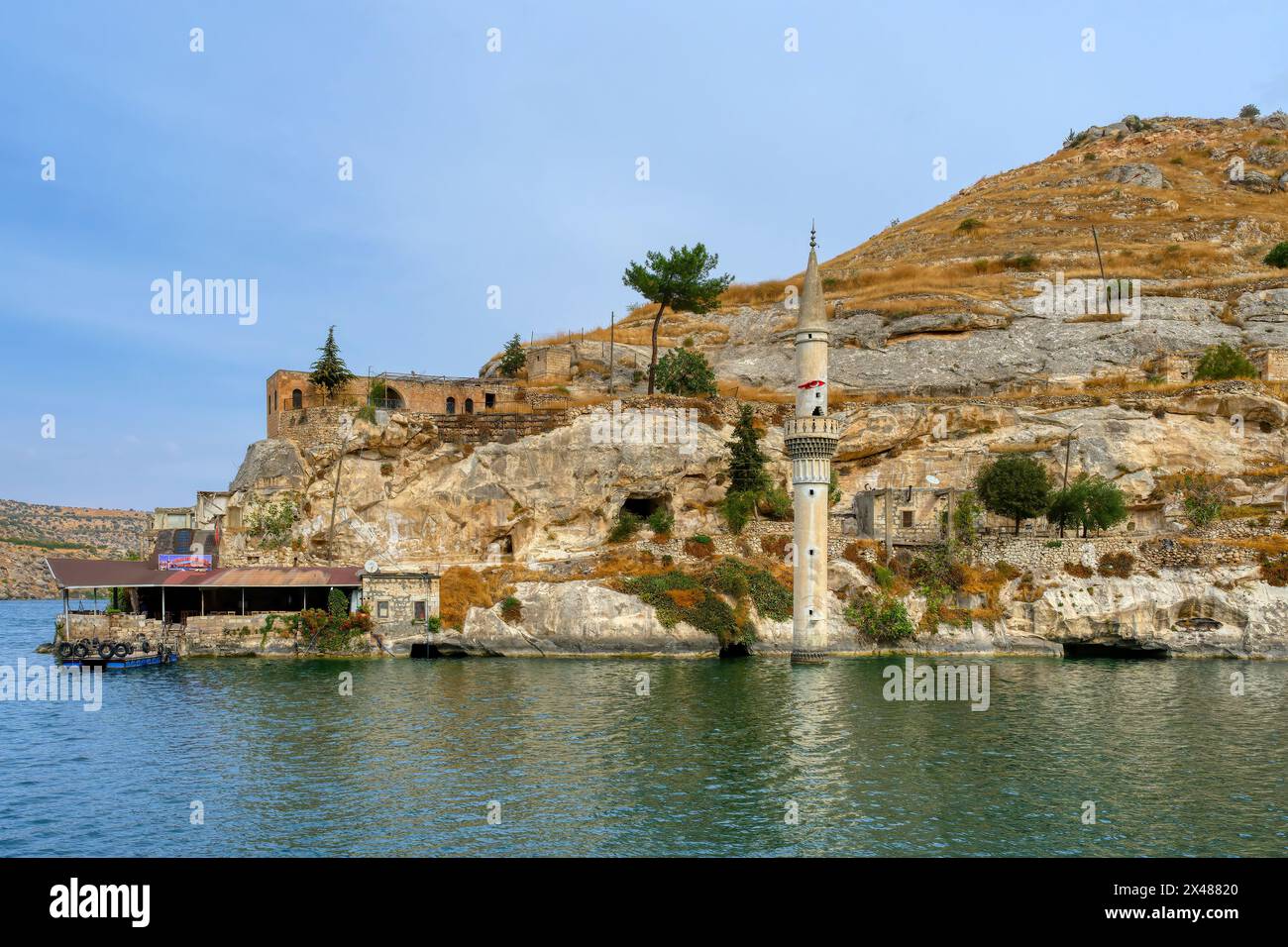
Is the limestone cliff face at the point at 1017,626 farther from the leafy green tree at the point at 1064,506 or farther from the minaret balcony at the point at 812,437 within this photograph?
the minaret balcony at the point at 812,437

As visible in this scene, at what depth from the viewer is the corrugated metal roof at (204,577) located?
157 feet

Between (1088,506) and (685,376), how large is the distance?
Result: 79.6 feet

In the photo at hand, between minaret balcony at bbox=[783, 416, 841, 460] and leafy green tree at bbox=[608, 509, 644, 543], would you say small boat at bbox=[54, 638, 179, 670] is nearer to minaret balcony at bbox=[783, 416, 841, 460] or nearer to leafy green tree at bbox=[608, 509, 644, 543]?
leafy green tree at bbox=[608, 509, 644, 543]

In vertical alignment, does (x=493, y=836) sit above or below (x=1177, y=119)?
below

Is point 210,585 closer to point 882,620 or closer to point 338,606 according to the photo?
point 338,606

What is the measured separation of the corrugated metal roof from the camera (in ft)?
157

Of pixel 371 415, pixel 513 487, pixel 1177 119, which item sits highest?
pixel 1177 119

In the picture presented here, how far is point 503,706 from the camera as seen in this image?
106 feet

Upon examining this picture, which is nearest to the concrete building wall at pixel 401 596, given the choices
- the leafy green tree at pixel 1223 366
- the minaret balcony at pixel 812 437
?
the minaret balcony at pixel 812 437

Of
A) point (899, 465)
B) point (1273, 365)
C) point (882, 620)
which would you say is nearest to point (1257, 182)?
point (1273, 365)

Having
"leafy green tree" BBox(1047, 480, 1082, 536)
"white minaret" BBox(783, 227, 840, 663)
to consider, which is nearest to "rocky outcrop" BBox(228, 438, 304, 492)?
"white minaret" BBox(783, 227, 840, 663)
